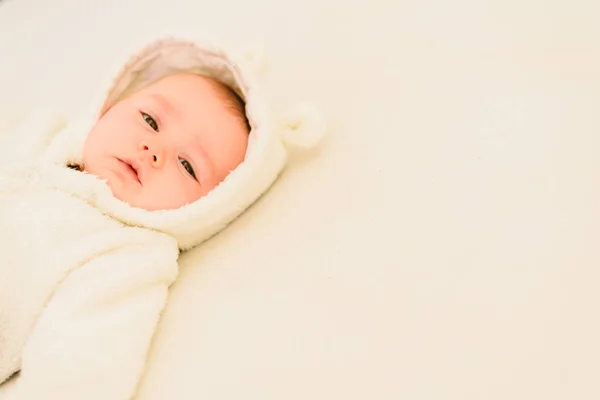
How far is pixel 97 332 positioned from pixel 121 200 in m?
0.22

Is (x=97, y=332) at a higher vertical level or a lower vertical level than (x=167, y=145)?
lower

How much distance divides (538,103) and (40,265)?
705mm

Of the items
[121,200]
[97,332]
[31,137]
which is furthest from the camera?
[31,137]

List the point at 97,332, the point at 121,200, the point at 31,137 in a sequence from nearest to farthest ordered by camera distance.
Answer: the point at 97,332, the point at 121,200, the point at 31,137

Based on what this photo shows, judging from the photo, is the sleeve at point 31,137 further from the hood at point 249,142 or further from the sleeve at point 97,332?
the sleeve at point 97,332

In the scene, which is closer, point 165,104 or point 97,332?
point 97,332

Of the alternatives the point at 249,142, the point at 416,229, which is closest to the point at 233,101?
the point at 249,142

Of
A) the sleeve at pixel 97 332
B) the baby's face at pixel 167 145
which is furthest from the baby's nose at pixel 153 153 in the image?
the sleeve at pixel 97 332

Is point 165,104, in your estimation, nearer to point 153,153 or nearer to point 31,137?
point 153,153

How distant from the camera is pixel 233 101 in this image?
1007 millimetres

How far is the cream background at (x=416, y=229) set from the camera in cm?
66

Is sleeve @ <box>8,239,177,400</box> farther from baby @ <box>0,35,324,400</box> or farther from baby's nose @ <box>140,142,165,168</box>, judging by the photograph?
baby's nose @ <box>140,142,165,168</box>

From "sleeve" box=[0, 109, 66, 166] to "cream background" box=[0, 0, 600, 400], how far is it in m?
0.15

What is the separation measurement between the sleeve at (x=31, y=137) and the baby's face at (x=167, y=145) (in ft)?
0.39
